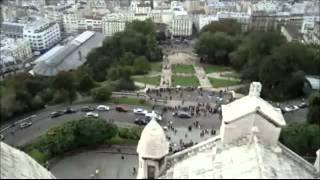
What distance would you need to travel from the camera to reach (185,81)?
250ft

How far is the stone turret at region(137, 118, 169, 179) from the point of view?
19766 millimetres

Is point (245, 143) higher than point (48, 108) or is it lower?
higher

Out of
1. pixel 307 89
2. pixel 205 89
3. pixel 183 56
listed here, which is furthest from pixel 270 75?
pixel 183 56

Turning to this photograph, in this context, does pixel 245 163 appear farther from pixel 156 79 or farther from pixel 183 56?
pixel 183 56

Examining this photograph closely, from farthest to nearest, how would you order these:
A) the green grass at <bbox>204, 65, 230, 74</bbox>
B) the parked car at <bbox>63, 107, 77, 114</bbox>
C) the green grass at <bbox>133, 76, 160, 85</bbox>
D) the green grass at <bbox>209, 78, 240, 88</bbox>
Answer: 1. the green grass at <bbox>204, 65, 230, 74</bbox>
2. the green grass at <bbox>133, 76, 160, 85</bbox>
3. the green grass at <bbox>209, 78, 240, 88</bbox>
4. the parked car at <bbox>63, 107, 77, 114</bbox>

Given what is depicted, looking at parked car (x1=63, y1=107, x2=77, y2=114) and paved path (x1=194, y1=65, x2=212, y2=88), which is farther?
paved path (x1=194, y1=65, x2=212, y2=88)

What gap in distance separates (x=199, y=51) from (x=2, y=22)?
72.5m

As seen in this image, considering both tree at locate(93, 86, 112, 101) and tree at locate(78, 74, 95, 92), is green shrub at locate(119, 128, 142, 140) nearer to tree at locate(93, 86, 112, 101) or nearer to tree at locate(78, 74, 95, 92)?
tree at locate(93, 86, 112, 101)

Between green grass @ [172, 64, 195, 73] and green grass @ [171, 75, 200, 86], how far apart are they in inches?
192

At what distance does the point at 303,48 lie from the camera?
7169 centimetres

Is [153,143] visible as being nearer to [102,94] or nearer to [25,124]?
[25,124]

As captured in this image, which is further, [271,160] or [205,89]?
[205,89]

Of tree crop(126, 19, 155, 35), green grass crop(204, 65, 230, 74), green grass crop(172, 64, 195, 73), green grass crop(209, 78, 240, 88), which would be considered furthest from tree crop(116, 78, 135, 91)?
tree crop(126, 19, 155, 35)

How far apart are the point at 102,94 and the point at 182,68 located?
3165cm
